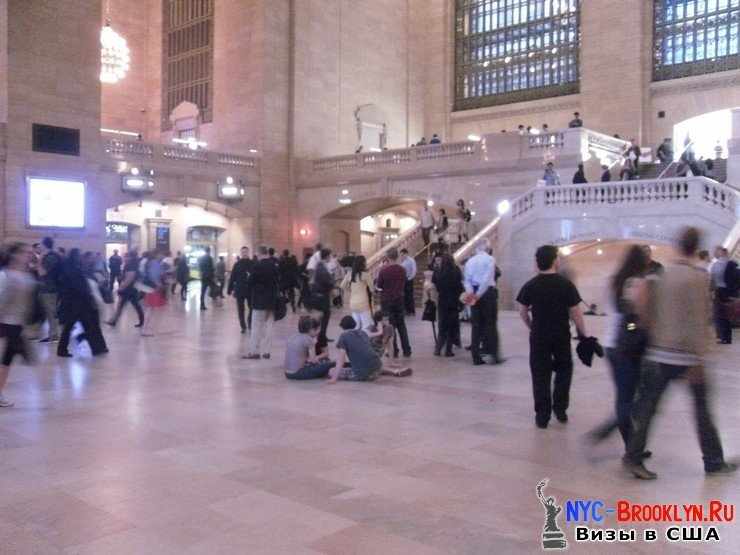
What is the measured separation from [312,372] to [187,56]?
88.4ft

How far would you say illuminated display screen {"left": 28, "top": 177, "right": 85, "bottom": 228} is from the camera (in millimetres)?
20969

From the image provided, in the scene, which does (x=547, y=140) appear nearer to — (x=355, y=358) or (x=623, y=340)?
(x=355, y=358)

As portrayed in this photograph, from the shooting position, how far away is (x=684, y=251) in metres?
4.62

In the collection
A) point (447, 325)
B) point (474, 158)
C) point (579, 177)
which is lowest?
point (447, 325)

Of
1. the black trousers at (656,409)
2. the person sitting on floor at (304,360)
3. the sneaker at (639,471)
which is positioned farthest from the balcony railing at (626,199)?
the sneaker at (639,471)

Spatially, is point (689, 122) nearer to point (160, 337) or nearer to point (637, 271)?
point (160, 337)

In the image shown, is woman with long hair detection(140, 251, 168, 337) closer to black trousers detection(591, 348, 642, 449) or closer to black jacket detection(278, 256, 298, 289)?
black jacket detection(278, 256, 298, 289)

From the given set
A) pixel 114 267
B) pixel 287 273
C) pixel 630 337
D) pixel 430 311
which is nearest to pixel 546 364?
pixel 630 337

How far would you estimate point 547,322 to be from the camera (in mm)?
6086

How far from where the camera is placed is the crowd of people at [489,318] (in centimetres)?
461

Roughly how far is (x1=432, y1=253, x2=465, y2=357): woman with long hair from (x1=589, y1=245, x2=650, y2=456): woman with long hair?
16.3ft

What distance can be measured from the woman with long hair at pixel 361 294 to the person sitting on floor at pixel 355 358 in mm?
1758

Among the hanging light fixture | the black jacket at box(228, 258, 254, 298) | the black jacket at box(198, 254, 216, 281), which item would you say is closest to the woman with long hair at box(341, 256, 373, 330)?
the black jacket at box(228, 258, 254, 298)
